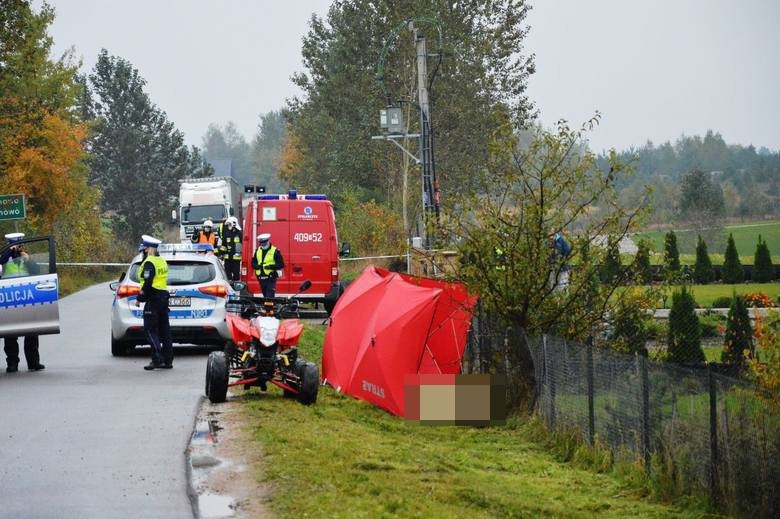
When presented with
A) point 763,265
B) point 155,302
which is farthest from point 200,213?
point 155,302

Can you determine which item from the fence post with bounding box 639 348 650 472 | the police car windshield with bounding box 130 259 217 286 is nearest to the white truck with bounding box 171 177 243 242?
the police car windshield with bounding box 130 259 217 286

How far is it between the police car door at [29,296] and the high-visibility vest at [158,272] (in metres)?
1.23

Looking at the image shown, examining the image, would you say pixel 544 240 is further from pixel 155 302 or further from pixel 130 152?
pixel 130 152

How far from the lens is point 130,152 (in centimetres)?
9719

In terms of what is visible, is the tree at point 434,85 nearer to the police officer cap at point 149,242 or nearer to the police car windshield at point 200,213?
the police car windshield at point 200,213

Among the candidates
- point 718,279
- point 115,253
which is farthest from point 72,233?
point 718,279

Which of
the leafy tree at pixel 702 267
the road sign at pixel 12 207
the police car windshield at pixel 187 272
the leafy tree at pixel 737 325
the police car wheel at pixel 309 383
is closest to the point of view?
the police car wheel at pixel 309 383

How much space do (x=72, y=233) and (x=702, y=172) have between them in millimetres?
49110

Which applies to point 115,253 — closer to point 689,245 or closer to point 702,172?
point 689,245

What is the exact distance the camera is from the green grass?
395 inches

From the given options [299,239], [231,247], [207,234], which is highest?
[207,234]

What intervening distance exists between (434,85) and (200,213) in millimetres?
18288

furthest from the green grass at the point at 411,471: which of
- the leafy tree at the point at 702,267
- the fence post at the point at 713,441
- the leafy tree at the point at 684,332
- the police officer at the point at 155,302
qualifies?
the leafy tree at the point at 702,267

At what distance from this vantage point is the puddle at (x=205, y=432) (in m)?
13.0
